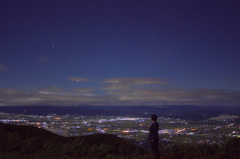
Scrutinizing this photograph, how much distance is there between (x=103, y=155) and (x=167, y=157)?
3338mm

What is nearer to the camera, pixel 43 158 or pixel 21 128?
pixel 43 158

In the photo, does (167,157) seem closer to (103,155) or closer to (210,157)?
(210,157)

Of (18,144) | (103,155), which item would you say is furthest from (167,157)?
(18,144)

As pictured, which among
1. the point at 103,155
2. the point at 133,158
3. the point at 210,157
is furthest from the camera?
the point at 103,155

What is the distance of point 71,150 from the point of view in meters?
11.4

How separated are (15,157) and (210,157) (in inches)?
328

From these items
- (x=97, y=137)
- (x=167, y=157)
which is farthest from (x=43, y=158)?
(x=97, y=137)

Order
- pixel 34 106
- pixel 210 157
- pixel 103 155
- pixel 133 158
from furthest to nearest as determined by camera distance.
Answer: pixel 34 106
pixel 103 155
pixel 133 158
pixel 210 157

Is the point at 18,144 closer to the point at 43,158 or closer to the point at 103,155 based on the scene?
the point at 43,158

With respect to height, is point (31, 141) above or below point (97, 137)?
above

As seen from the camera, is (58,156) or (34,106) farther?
(34,106)

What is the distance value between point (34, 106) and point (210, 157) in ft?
365

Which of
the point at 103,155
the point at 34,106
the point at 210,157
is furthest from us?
the point at 34,106

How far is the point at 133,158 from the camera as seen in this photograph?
397 inches
